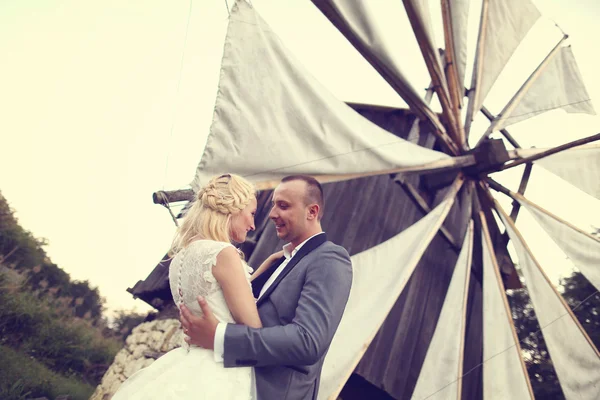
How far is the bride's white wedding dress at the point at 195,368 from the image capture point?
1.43m

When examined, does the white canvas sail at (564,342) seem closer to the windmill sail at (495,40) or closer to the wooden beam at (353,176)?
the wooden beam at (353,176)

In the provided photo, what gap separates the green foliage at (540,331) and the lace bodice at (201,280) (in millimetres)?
6267

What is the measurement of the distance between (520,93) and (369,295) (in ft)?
16.5

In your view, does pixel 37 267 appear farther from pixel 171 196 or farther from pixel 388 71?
pixel 388 71

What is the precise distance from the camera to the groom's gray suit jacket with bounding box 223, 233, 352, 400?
1.41 m

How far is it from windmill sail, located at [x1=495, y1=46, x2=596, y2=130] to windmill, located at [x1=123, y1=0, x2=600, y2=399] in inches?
1.5

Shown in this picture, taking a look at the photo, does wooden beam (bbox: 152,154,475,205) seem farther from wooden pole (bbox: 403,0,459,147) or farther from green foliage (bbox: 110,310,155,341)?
green foliage (bbox: 110,310,155,341)

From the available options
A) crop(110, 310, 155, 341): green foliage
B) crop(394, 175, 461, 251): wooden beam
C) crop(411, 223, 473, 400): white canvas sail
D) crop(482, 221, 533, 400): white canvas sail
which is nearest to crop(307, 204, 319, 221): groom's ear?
crop(411, 223, 473, 400): white canvas sail

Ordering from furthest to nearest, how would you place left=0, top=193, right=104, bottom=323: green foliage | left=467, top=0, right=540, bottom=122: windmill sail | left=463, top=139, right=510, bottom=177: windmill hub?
left=0, top=193, right=104, bottom=323: green foliage
left=467, top=0, right=540, bottom=122: windmill sail
left=463, top=139, right=510, bottom=177: windmill hub

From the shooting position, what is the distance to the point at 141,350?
20.4ft

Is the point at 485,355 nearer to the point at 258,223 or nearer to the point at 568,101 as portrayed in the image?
the point at 258,223

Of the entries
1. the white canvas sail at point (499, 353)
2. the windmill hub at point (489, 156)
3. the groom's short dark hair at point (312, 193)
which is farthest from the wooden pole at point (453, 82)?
the groom's short dark hair at point (312, 193)

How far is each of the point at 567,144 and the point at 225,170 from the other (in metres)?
4.03

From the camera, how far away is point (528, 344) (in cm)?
883
